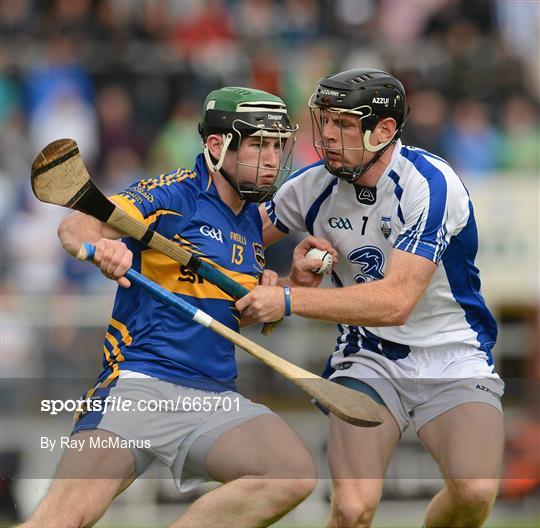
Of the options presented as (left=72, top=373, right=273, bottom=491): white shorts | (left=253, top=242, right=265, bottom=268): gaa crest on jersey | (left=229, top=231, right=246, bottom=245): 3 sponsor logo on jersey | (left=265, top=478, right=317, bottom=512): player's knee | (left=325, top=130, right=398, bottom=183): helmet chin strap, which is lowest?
(left=265, top=478, right=317, bottom=512): player's knee

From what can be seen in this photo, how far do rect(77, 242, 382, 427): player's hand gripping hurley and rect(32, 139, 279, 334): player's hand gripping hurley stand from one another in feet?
0.48

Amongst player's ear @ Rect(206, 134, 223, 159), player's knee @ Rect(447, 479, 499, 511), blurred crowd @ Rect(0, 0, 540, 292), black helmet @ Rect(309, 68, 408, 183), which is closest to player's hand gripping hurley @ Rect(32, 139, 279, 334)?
player's ear @ Rect(206, 134, 223, 159)

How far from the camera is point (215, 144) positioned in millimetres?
5523

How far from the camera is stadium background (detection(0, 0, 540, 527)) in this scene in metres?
8.32

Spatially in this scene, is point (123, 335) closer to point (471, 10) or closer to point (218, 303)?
point (218, 303)

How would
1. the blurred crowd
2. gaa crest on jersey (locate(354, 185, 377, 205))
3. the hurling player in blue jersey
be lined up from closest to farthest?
1. the hurling player in blue jersey
2. gaa crest on jersey (locate(354, 185, 377, 205))
3. the blurred crowd

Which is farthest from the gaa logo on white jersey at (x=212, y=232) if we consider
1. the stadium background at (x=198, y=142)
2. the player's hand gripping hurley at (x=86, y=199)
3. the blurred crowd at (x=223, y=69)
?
the blurred crowd at (x=223, y=69)

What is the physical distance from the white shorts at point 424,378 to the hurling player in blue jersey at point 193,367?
0.67 m

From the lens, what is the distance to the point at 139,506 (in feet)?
27.0

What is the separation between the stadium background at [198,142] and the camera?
8320 mm

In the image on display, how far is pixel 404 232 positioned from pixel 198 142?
199 inches

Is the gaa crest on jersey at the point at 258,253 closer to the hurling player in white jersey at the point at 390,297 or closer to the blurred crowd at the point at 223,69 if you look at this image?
the hurling player in white jersey at the point at 390,297

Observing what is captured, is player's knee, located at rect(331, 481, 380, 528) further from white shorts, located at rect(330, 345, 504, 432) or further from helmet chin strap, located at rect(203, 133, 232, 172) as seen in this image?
helmet chin strap, located at rect(203, 133, 232, 172)

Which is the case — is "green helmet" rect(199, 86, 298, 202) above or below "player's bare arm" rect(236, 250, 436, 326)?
above
